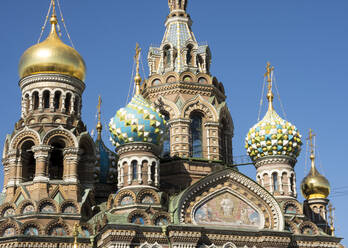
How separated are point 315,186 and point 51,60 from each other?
12.3 m

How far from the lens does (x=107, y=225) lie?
22.8m

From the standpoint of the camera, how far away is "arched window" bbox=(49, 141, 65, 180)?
2714cm

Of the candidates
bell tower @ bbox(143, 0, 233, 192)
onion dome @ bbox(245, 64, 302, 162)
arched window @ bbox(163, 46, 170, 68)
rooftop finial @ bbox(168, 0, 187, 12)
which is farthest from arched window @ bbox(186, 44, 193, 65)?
onion dome @ bbox(245, 64, 302, 162)

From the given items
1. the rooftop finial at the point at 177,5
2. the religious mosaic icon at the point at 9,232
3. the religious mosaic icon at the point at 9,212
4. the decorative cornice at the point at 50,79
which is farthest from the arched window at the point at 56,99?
the rooftop finial at the point at 177,5

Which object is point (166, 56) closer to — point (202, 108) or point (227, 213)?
point (202, 108)

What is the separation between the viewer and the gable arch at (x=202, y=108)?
2881cm

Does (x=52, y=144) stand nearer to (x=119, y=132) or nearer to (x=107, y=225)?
(x=119, y=132)

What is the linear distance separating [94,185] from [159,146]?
3.63m

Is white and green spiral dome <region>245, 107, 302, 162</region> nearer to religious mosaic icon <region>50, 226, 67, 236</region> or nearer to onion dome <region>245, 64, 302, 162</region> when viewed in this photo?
onion dome <region>245, 64, 302, 162</region>

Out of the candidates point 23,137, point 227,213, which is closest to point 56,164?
point 23,137

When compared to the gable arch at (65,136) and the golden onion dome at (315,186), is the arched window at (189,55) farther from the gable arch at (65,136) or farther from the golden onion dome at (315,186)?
the golden onion dome at (315,186)

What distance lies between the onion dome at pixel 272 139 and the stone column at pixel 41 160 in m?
7.06

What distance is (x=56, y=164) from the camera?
1087 inches

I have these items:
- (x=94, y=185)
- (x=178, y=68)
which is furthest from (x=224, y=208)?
(x=178, y=68)
